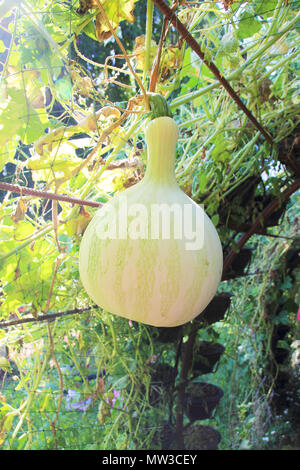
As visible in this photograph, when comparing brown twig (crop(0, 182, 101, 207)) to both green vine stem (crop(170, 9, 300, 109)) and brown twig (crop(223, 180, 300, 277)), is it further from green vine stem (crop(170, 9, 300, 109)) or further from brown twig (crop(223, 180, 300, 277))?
brown twig (crop(223, 180, 300, 277))

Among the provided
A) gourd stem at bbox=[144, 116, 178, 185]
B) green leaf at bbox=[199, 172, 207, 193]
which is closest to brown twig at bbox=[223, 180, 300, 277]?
green leaf at bbox=[199, 172, 207, 193]

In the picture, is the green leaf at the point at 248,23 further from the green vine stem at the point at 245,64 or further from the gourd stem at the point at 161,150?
the gourd stem at the point at 161,150

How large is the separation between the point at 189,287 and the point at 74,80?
1.19 ft

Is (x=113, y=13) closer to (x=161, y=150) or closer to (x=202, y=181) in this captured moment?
(x=161, y=150)

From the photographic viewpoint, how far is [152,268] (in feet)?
1.36

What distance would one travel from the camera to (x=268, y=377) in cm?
151

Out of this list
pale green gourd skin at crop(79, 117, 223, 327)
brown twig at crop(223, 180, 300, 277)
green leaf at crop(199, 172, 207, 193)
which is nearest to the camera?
pale green gourd skin at crop(79, 117, 223, 327)

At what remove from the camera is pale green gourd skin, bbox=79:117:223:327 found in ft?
1.37

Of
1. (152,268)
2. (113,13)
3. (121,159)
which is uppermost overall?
(113,13)

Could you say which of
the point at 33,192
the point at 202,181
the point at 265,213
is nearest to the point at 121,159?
the point at 202,181

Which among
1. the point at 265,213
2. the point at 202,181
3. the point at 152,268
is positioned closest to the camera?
the point at 152,268

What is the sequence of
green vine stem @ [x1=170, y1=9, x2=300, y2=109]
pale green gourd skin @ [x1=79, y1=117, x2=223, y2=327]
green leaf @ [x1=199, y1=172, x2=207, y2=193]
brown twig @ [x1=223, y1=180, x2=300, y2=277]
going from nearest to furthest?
pale green gourd skin @ [x1=79, y1=117, x2=223, y2=327] → green vine stem @ [x1=170, y1=9, x2=300, y2=109] → green leaf @ [x1=199, y1=172, x2=207, y2=193] → brown twig @ [x1=223, y1=180, x2=300, y2=277]

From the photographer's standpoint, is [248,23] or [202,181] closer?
[248,23]

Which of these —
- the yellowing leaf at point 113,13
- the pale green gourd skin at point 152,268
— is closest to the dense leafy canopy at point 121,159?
the yellowing leaf at point 113,13
